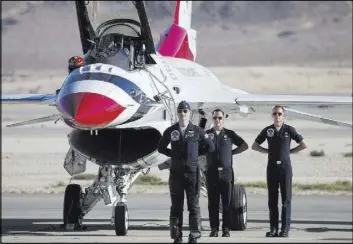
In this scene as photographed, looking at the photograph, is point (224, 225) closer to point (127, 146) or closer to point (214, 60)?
point (127, 146)

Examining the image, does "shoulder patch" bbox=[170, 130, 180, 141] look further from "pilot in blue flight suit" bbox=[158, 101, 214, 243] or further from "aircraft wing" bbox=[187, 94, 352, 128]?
"aircraft wing" bbox=[187, 94, 352, 128]

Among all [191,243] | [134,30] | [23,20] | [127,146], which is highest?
[23,20]

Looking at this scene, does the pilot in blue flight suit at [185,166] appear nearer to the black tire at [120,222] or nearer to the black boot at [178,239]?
the black boot at [178,239]

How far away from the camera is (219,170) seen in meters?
19.6

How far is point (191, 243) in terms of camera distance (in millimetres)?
17938

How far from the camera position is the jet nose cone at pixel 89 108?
18.8 m

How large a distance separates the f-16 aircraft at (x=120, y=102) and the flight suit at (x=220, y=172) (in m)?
1.27

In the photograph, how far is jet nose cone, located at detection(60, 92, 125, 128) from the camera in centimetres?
1881

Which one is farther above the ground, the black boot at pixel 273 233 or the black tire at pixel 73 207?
the black tire at pixel 73 207

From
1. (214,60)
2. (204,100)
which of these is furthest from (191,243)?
(214,60)

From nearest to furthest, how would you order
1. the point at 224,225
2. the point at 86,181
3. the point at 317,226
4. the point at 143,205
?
the point at 224,225 → the point at 317,226 → the point at 143,205 → the point at 86,181

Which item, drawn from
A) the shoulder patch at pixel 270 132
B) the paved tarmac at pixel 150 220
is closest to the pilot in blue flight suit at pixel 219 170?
the paved tarmac at pixel 150 220

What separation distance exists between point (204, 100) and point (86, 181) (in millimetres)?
12312

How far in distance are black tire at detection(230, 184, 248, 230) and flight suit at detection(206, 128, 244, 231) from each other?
6.22ft
